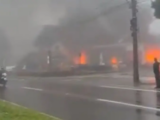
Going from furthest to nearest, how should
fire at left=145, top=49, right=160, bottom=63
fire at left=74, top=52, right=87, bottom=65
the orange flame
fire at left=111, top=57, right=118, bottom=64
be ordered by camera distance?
fire at left=111, top=57, right=118, bottom=64 → fire at left=145, top=49, right=160, bottom=63 → the orange flame → fire at left=74, top=52, right=87, bottom=65

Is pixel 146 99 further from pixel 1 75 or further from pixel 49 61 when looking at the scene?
pixel 49 61

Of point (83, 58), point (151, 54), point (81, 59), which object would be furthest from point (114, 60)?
point (81, 59)

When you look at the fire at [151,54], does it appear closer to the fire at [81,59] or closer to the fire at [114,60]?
the fire at [114,60]

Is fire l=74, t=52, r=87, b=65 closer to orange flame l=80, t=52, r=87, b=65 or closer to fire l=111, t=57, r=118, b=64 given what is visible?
orange flame l=80, t=52, r=87, b=65

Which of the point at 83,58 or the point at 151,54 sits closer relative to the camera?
the point at 83,58

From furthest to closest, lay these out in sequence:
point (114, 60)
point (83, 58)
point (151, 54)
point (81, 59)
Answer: point (114, 60) < point (151, 54) < point (83, 58) < point (81, 59)

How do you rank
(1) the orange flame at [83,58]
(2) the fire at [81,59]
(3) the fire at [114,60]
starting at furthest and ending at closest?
(3) the fire at [114,60] → (1) the orange flame at [83,58] → (2) the fire at [81,59]

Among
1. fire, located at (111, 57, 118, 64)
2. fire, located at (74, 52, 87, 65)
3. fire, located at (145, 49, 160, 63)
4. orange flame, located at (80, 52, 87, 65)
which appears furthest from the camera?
fire, located at (111, 57, 118, 64)

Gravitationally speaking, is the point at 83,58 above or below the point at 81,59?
above

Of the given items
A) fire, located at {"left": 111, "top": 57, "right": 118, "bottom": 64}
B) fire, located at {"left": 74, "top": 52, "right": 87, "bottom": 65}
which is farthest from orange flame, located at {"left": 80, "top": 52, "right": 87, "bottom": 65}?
fire, located at {"left": 111, "top": 57, "right": 118, "bottom": 64}

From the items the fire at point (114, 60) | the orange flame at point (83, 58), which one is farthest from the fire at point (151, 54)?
the orange flame at point (83, 58)

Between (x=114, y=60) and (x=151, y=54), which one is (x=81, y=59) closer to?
(x=114, y=60)

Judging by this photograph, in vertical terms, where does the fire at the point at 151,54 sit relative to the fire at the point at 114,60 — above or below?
above

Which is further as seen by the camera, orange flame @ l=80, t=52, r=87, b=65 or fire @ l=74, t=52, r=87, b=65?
orange flame @ l=80, t=52, r=87, b=65
